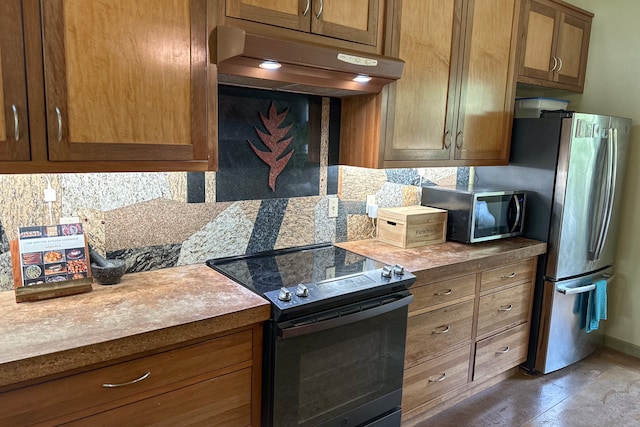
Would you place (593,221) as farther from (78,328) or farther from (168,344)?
(78,328)

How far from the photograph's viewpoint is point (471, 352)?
270 centimetres

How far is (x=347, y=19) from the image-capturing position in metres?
2.11

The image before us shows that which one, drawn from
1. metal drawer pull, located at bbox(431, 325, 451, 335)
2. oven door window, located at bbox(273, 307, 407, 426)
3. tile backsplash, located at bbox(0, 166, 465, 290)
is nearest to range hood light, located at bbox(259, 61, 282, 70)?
tile backsplash, located at bbox(0, 166, 465, 290)

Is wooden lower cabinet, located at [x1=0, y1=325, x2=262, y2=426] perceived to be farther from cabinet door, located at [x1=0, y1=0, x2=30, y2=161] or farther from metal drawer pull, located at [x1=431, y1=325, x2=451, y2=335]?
metal drawer pull, located at [x1=431, y1=325, x2=451, y2=335]

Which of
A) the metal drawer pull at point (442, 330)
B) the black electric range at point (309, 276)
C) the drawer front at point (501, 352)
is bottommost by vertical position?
the drawer front at point (501, 352)

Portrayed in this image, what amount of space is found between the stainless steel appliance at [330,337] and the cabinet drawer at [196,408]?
4.0 inches

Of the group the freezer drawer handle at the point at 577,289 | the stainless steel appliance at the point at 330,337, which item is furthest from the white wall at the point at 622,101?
the stainless steel appliance at the point at 330,337

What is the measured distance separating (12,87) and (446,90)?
2046mm

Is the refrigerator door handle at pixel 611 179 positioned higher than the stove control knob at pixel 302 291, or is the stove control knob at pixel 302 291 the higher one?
the refrigerator door handle at pixel 611 179

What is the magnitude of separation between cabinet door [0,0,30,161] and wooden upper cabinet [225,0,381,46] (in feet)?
2.36

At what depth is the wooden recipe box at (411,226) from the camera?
8.80 feet

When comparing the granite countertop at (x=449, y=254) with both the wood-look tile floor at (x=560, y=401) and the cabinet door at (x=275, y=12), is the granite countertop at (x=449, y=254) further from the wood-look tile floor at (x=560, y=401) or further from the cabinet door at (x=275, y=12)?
the cabinet door at (x=275, y=12)

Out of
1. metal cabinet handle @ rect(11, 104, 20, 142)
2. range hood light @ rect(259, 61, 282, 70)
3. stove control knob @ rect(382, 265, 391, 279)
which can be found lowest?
stove control knob @ rect(382, 265, 391, 279)

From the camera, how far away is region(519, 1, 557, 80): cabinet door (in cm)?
293
